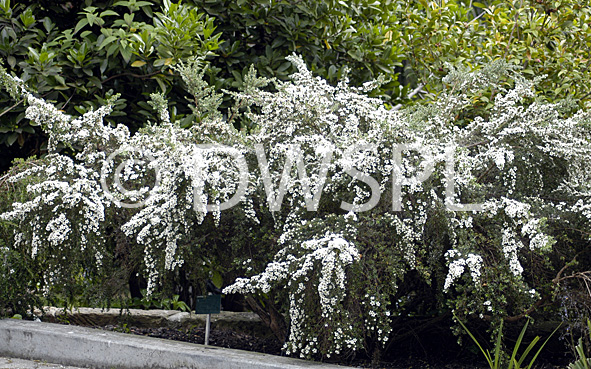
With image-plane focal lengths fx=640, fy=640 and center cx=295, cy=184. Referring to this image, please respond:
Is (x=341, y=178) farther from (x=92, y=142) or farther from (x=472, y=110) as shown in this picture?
(x=472, y=110)

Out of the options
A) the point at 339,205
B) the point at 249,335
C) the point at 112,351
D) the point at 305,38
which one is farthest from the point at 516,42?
the point at 112,351

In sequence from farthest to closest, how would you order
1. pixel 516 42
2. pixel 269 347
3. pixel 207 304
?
1. pixel 516 42
2. pixel 269 347
3. pixel 207 304

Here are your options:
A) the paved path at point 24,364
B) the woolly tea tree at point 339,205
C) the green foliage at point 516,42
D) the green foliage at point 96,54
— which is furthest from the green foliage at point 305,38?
the paved path at point 24,364

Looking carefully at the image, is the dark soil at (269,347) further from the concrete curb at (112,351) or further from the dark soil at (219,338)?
the concrete curb at (112,351)

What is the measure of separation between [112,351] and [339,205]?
1679 millimetres

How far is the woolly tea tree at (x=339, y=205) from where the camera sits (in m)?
3.60

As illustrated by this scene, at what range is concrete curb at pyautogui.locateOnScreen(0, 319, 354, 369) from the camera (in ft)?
12.0

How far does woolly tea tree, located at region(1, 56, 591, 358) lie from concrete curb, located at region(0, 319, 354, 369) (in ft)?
1.04

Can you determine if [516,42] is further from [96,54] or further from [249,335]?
[96,54]

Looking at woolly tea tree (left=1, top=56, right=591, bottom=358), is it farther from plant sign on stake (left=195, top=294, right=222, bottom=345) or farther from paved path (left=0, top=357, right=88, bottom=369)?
paved path (left=0, top=357, right=88, bottom=369)

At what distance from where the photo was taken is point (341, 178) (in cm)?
385

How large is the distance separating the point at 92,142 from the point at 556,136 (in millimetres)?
3065

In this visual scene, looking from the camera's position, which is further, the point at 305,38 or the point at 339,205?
the point at 305,38

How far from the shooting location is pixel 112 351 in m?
3.97
